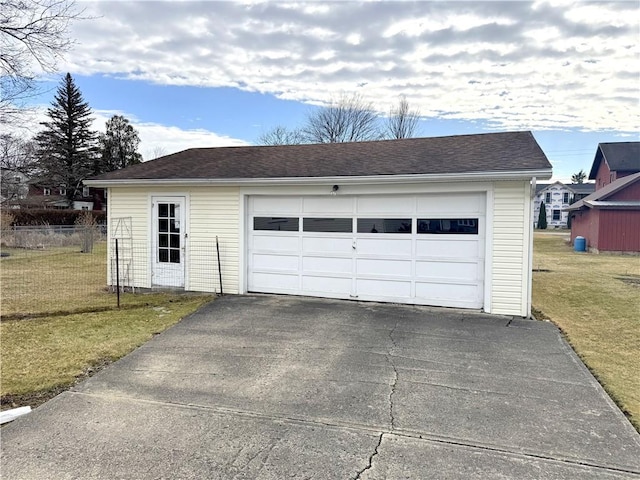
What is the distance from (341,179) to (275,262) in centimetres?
228

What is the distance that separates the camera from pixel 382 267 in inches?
314

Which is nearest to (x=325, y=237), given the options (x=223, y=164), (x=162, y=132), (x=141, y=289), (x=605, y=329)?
(x=223, y=164)

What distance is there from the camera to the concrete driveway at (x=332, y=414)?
2857 millimetres

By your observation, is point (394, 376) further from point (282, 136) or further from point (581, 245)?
point (282, 136)

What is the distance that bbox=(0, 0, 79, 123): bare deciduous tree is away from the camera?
9984 mm

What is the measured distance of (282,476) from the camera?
2.71 m

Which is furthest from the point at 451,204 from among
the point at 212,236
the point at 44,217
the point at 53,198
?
the point at 53,198

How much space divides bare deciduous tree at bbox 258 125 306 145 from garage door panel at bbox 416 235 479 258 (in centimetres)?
2817

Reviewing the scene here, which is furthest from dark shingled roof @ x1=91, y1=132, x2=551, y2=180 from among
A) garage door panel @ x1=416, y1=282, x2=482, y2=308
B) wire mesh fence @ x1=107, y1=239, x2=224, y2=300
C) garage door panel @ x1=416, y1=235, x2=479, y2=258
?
garage door panel @ x1=416, y1=282, x2=482, y2=308

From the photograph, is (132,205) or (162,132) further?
(162,132)

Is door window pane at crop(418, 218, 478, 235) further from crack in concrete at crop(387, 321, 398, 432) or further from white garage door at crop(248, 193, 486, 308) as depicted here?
crack in concrete at crop(387, 321, 398, 432)

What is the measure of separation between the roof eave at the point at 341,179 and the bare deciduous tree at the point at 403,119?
26.1m

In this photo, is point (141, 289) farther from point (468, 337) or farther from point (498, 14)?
point (498, 14)

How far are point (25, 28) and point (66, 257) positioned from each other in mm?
9574
